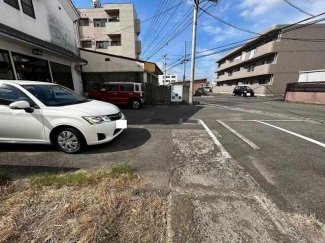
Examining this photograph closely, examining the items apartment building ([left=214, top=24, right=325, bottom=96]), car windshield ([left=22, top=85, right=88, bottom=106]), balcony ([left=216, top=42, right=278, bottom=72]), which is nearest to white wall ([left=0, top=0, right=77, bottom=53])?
car windshield ([left=22, top=85, right=88, bottom=106])

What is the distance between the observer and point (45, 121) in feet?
11.6

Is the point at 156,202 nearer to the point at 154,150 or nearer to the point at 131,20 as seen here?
the point at 154,150

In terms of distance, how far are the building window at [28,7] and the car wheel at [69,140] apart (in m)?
8.80

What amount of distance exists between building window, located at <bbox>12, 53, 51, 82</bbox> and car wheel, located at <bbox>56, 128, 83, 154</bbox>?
20.7ft

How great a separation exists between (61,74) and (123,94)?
4626 millimetres

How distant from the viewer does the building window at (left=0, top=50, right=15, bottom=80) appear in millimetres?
6855

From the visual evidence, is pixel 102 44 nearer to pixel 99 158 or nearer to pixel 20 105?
pixel 20 105

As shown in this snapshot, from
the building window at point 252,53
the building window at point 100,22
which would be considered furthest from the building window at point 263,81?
the building window at point 100,22

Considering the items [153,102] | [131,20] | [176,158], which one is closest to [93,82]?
[153,102]

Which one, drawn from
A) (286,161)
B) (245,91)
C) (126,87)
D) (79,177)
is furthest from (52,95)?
(245,91)

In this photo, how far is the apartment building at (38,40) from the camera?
7.00m

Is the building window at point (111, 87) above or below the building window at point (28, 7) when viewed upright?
below

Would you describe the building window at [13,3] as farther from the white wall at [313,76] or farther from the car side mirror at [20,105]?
the white wall at [313,76]

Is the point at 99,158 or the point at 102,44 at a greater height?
the point at 102,44
